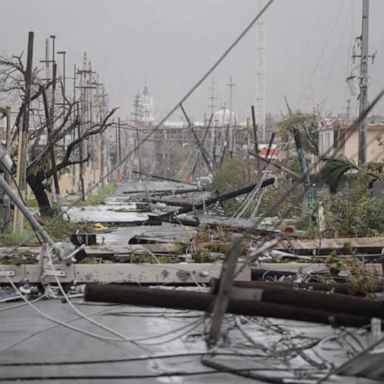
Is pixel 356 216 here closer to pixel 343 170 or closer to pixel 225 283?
pixel 343 170

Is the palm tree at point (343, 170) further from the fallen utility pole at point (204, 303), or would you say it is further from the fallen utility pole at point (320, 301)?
the fallen utility pole at point (204, 303)

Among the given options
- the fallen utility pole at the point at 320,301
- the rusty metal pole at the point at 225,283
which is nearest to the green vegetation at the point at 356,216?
the fallen utility pole at the point at 320,301

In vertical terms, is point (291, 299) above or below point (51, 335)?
above

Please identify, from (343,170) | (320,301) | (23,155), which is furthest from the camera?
(23,155)

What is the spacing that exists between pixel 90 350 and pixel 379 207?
512 inches

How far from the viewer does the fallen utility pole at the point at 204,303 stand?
4.70 m

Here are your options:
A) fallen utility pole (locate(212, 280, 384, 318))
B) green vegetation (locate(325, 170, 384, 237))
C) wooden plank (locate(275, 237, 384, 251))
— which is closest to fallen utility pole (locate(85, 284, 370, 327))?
fallen utility pole (locate(212, 280, 384, 318))

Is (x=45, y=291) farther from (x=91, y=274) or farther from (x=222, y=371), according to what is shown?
(x=222, y=371)

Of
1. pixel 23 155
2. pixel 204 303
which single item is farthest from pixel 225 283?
pixel 23 155

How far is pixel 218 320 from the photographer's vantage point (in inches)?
172

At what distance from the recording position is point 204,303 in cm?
485

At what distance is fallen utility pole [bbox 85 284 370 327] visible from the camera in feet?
15.4

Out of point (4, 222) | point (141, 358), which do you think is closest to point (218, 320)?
point (141, 358)

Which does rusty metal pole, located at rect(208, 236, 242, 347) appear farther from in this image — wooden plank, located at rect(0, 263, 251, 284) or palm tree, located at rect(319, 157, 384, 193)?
palm tree, located at rect(319, 157, 384, 193)
